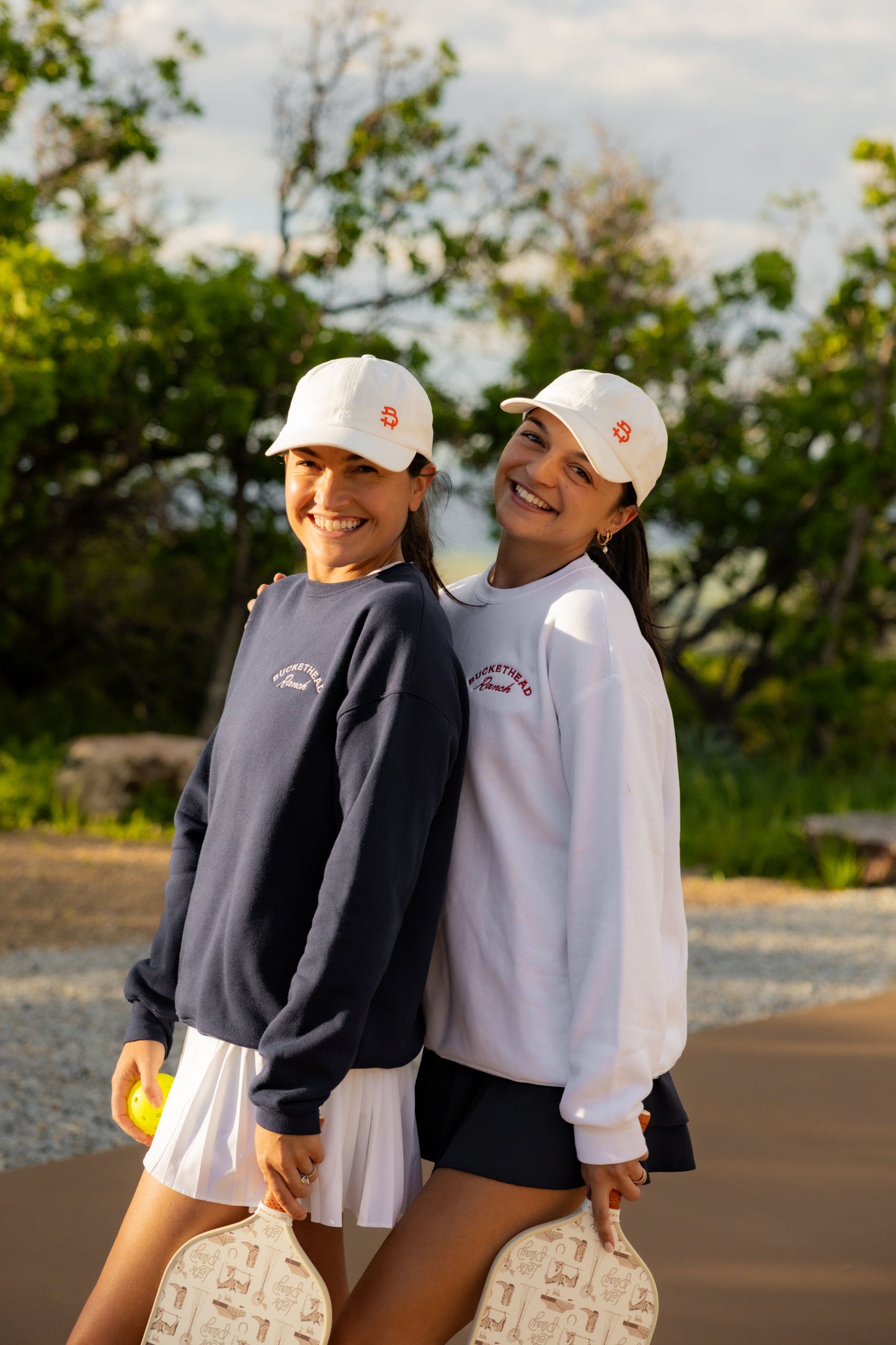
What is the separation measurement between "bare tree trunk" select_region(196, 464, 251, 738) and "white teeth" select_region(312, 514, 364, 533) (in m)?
8.78

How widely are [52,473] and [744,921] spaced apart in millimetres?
6616

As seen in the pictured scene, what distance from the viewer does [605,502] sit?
201cm

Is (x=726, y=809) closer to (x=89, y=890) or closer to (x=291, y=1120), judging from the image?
(x=89, y=890)

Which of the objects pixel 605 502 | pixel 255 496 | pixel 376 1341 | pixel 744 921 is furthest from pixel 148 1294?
pixel 255 496

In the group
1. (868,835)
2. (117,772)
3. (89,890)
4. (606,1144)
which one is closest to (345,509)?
(606,1144)

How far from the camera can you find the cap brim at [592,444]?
6.29 ft

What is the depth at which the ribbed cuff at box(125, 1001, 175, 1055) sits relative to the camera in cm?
198

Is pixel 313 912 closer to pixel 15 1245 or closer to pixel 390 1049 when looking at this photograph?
pixel 390 1049

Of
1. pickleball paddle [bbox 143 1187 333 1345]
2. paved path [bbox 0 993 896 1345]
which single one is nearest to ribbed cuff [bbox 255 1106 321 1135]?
pickleball paddle [bbox 143 1187 333 1345]

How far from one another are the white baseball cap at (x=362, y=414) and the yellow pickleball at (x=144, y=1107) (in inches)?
38.4

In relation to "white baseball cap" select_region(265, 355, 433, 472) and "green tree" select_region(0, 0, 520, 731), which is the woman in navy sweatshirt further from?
"green tree" select_region(0, 0, 520, 731)

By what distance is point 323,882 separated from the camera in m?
1.66

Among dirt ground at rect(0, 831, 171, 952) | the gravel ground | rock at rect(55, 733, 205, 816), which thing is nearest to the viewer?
the gravel ground

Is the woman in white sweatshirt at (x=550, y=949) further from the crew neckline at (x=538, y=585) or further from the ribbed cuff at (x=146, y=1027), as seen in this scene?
the ribbed cuff at (x=146, y=1027)
